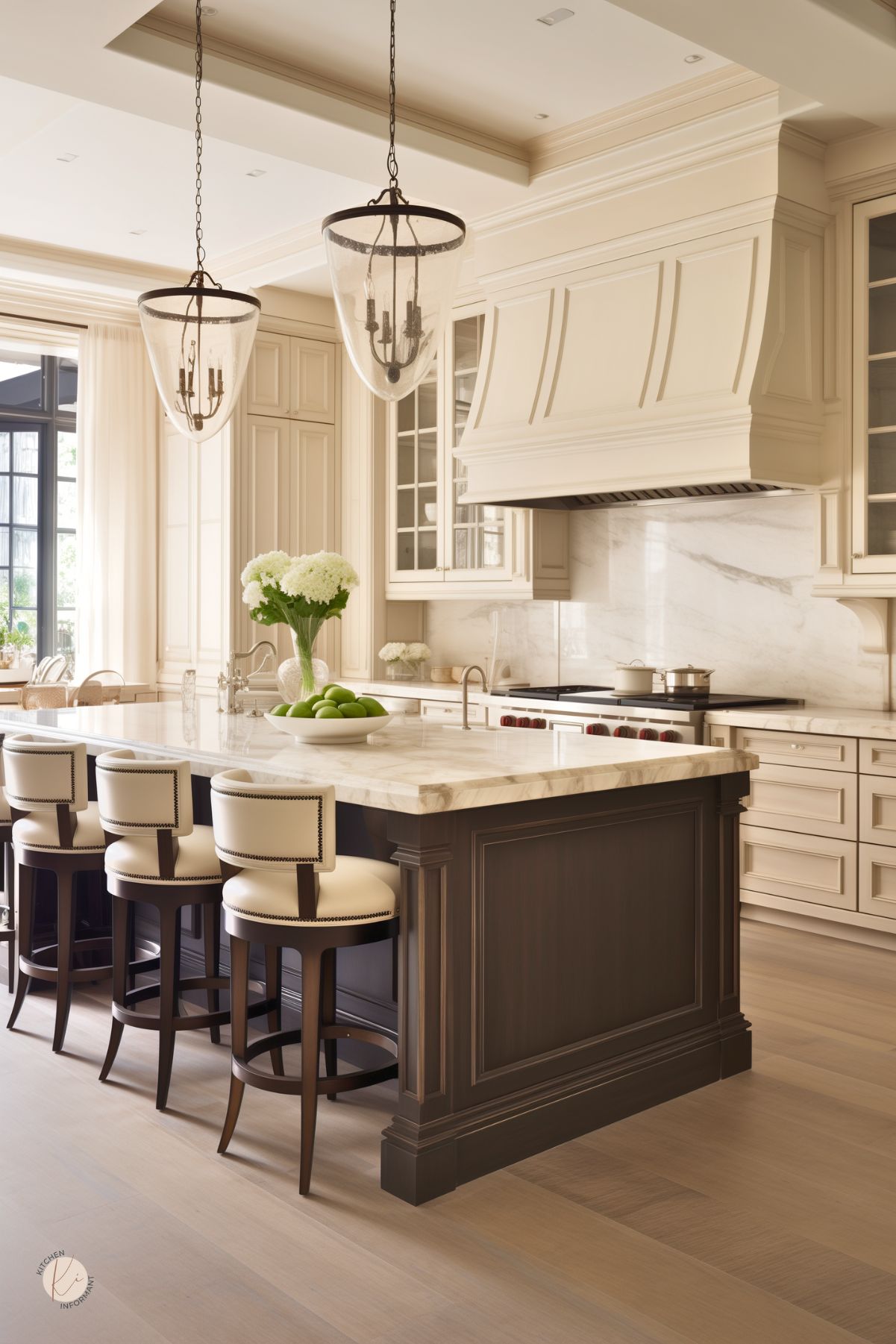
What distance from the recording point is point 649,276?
16.1 ft

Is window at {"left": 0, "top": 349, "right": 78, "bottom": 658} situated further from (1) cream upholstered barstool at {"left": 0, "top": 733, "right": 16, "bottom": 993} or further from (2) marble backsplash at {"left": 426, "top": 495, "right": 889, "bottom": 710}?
(1) cream upholstered barstool at {"left": 0, "top": 733, "right": 16, "bottom": 993}

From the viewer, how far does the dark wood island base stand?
255cm

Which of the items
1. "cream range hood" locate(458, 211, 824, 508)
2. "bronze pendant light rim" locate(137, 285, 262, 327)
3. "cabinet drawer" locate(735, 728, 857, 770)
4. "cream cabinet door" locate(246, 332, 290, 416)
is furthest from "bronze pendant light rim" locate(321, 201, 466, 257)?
"cream cabinet door" locate(246, 332, 290, 416)

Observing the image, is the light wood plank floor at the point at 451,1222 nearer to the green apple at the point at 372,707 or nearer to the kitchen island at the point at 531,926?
the kitchen island at the point at 531,926

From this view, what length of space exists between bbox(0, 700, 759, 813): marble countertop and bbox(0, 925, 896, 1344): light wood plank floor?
837mm

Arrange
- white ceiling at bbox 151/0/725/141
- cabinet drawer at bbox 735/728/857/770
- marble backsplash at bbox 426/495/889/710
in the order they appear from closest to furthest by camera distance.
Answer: white ceiling at bbox 151/0/725/141 < cabinet drawer at bbox 735/728/857/770 < marble backsplash at bbox 426/495/889/710

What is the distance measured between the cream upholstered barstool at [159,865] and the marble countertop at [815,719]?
2359mm

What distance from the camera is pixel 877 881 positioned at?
437 centimetres

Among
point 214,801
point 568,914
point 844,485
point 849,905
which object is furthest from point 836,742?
point 214,801

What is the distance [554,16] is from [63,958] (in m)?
3.41

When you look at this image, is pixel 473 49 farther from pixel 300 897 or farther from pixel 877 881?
pixel 877 881

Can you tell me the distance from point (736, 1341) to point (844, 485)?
3480 mm

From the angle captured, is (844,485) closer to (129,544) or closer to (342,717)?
(342,717)

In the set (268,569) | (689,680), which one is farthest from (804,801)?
(268,569)
